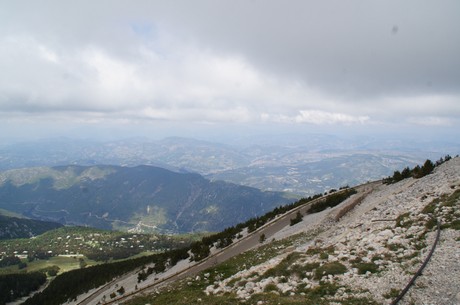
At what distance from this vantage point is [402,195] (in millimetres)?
31953

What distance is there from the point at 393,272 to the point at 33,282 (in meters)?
191

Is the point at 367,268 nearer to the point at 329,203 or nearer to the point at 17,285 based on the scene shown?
the point at 329,203

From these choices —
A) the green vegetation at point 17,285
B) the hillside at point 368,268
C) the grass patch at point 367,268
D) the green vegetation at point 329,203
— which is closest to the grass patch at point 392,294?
the hillside at point 368,268

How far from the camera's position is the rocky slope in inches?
579

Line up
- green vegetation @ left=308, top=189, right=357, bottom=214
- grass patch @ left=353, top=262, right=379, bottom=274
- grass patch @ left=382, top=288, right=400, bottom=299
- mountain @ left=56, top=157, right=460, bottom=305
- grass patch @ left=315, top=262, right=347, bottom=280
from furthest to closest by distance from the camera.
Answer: green vegetation @ left=308, top=189, right=357, bottom=214, grass patch @ left=315, top=262, right=347, bottom=280, grass patch @ left=353, top=262, right=379, bottom=274, mountain @ left=56, top=157, right=460, bottom=305, grass patch @ left=382, top=288, right=400, bottom=299

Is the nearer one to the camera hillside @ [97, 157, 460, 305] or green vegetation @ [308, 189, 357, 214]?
hillside @ [97, 157, 460, 305]

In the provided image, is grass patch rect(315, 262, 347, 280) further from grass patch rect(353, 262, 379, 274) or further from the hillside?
grass patch rect(353, 262, 379, 274)

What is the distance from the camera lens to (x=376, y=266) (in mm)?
17438

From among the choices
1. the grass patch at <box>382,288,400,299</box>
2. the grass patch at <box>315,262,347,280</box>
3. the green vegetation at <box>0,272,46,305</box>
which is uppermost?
the grass patch at <box>382,288,400,299</box>

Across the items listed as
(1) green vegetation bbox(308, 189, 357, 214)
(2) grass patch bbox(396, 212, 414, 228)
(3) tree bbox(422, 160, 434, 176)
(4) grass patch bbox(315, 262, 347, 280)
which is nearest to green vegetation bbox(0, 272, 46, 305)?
(1) green vegetation bbox(308, 189, 357, 214)

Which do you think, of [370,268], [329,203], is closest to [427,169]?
[329,203]

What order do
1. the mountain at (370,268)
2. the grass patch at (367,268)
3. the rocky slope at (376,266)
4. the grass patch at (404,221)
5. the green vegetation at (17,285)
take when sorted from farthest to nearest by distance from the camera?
the green vegetation at (17,285) → the grass patch at (404,221) → the grass patch at (367,268) → the mountain at (370,268) → the rocky slope at (376,266)

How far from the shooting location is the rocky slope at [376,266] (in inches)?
579

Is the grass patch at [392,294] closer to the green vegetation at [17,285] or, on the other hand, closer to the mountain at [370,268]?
the mountain at [370,268]
